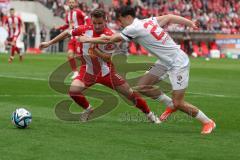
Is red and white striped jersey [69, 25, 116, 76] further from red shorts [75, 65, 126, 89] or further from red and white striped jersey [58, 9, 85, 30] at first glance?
red and white striped jersey [58, 9, 85, 30]

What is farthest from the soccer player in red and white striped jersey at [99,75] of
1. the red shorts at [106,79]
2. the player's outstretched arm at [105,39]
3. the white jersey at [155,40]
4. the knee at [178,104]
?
the player's outstretched arm at [105,39]

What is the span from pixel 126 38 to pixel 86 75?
2.06 meters

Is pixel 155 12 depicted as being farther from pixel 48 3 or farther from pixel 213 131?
pixel 213 131

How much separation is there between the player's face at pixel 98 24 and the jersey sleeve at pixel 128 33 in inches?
49.6

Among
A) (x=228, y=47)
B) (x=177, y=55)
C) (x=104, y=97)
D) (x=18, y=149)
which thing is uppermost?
(x=177, y=55)

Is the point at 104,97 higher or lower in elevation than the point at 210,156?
lower

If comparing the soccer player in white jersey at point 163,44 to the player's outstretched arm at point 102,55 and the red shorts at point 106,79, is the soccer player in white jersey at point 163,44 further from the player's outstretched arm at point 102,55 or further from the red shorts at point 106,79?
the red shorts at point 106,79

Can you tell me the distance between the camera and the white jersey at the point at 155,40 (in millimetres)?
11336

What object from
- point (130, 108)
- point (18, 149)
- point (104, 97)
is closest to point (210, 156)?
point (18, 149)

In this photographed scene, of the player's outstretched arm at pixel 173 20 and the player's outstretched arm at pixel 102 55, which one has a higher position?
the player's outstretched arm at pixel 173 20

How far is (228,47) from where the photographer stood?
4812cm

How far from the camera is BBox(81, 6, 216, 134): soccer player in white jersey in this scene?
11.3m

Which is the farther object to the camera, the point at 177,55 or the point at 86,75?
the point at 86,75

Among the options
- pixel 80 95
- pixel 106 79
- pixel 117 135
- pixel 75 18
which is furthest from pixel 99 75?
pixel 75 18
